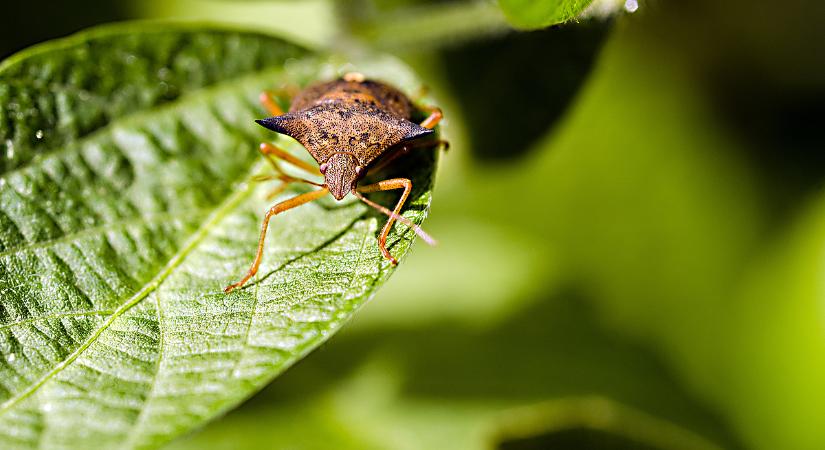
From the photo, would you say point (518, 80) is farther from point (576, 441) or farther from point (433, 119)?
point (576, 441)

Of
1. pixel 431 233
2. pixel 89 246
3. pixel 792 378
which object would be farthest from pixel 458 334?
pixel 89 246

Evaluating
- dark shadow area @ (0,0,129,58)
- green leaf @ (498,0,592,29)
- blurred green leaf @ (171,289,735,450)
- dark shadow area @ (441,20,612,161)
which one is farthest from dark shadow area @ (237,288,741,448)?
dark shadow area @ (0,0,129,58)

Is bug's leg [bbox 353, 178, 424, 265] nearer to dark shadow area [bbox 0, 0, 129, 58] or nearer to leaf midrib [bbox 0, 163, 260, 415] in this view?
leaf midrib [bbox 0, 163, 260, 415]

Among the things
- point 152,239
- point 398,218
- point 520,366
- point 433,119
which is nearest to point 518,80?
point 433,119

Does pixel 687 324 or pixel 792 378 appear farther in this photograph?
pixel 687 324

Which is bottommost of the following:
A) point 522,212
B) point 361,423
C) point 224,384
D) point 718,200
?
point 224,384

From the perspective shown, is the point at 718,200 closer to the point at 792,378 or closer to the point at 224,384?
the point at 792,378
